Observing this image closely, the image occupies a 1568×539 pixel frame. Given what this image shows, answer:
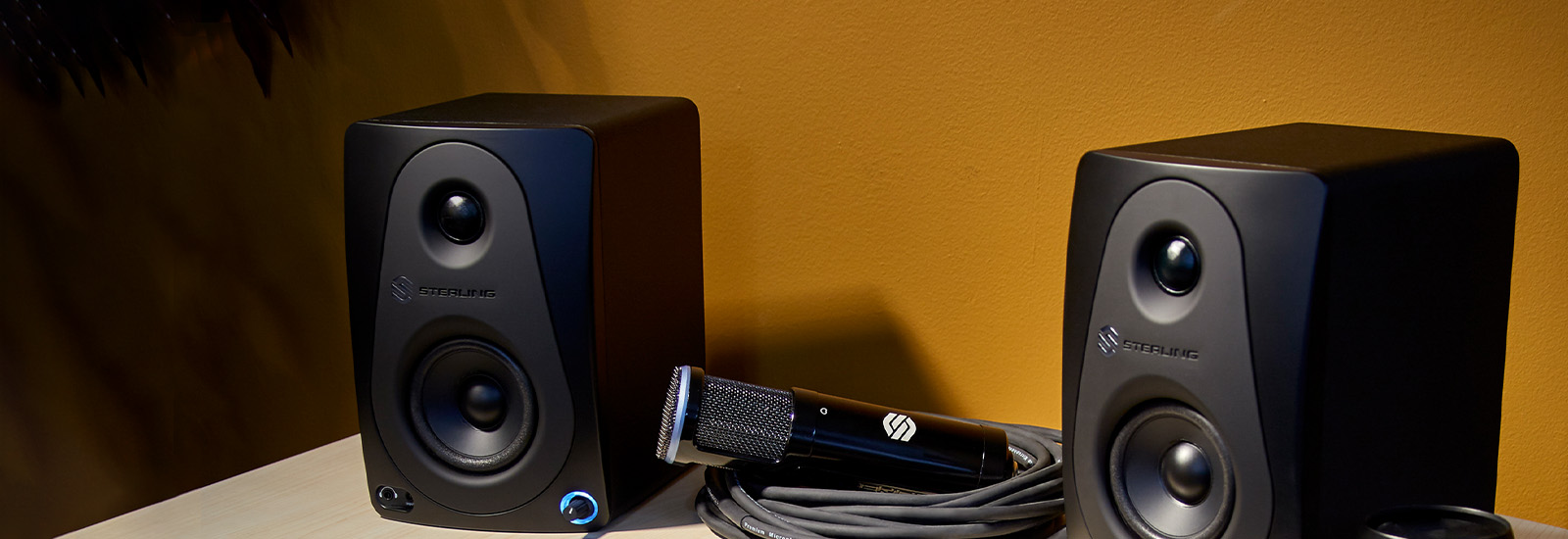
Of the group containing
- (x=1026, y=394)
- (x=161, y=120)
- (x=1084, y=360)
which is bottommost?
(x=1026, y=394)

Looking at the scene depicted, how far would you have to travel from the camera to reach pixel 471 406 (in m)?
0.71

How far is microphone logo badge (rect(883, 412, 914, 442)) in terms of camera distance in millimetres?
711

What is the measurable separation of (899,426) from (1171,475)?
21 centimetres

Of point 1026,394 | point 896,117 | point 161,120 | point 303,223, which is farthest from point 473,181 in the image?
point 161,120

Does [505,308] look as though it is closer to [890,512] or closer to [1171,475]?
[890,512]

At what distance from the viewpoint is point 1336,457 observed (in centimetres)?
51

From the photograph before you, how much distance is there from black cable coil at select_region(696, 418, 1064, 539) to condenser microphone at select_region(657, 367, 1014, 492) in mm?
25

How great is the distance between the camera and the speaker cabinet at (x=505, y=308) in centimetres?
66

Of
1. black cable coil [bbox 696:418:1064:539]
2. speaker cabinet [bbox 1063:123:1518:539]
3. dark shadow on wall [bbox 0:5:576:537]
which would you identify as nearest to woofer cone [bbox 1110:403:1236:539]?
speaker cabinet [bbox 1063:123:1518:539]

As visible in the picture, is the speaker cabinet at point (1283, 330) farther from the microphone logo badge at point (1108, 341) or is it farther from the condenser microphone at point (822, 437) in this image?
the condenser microphone at point (822, 437)

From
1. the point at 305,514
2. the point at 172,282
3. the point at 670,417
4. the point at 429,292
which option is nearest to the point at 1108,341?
the point at 670,417

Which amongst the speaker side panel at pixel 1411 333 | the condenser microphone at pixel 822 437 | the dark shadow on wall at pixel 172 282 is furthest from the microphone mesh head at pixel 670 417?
the dark shadow on wall at pixel 172 282

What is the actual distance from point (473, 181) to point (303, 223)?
696mm

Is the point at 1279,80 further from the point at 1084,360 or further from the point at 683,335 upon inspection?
the point at 683,335
